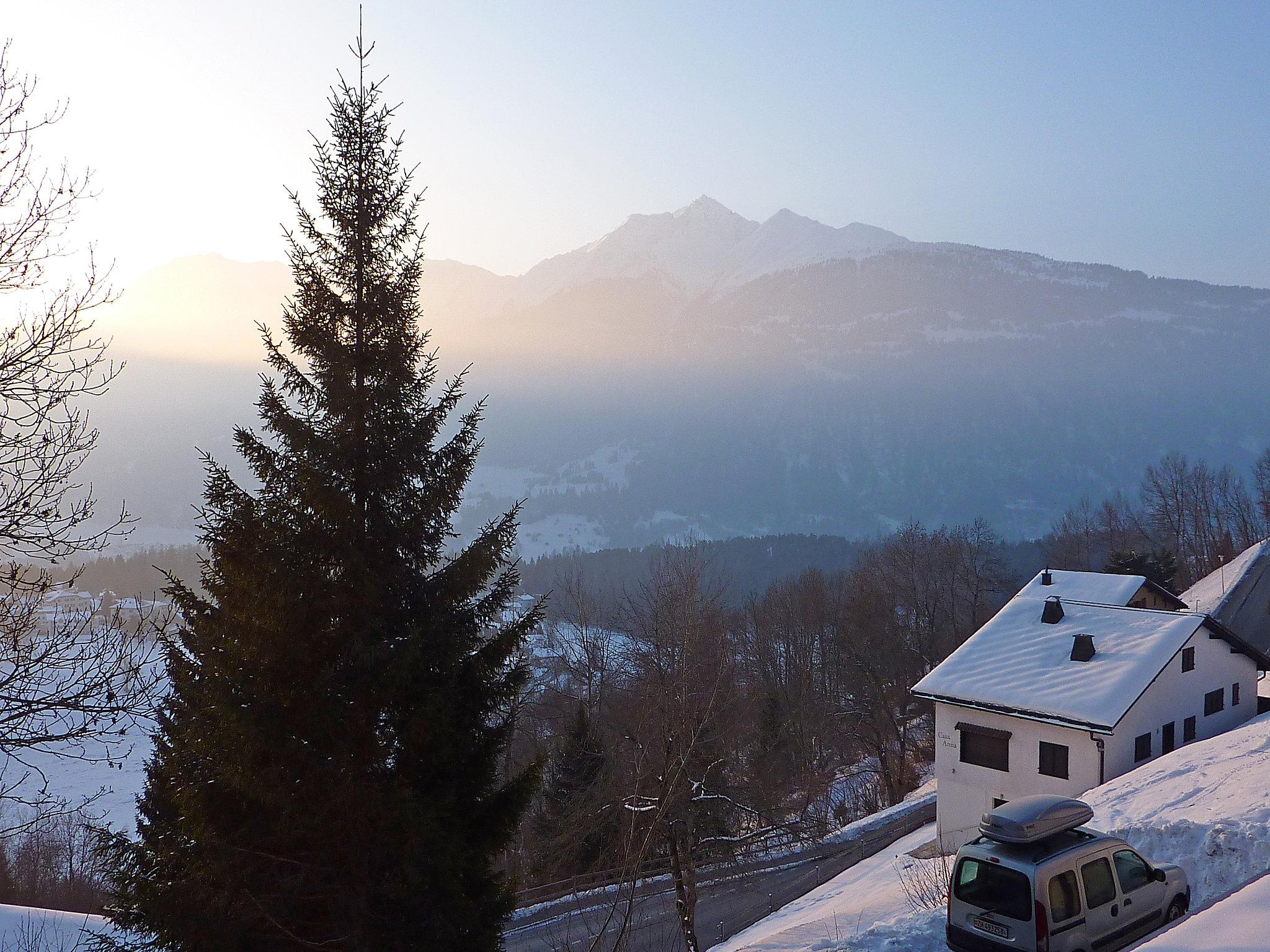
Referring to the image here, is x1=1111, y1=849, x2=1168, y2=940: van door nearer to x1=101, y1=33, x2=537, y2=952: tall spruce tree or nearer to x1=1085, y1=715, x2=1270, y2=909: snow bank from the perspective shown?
x1=1085, y1=715, x2=1270, y2=909: snow bank

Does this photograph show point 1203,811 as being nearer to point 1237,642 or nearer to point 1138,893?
point 1138,893

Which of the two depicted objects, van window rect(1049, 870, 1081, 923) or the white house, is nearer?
van window rect(1049, 870, 1081, 923)

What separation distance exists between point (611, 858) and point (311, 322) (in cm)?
2192

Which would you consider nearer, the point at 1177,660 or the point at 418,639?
the point at 418,639

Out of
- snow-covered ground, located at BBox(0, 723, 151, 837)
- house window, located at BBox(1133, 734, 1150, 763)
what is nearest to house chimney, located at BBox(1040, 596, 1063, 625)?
house window, located at BBox(1133, 734, 1150, 763)

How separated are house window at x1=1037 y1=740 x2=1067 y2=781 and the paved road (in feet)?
25.7

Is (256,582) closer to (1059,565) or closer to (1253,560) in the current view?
(1253,560)

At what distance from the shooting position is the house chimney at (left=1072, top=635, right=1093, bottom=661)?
25.4m

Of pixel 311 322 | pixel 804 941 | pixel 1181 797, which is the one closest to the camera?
pixel 311 322

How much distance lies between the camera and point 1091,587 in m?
38.8

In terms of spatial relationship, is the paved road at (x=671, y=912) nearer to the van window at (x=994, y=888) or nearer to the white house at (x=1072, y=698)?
the white house at (x=1072, y=698)

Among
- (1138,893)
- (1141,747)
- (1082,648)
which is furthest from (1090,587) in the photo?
(1138,893)

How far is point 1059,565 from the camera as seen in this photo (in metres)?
83.4

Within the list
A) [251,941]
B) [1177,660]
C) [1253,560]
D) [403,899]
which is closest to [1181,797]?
[1177,660]
